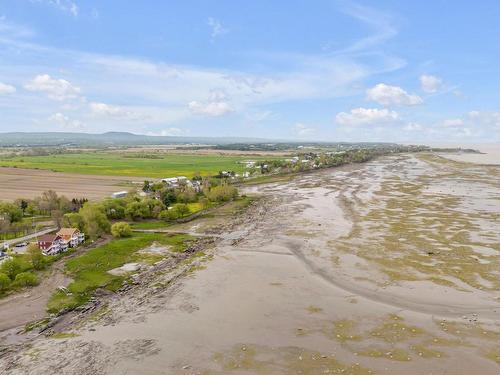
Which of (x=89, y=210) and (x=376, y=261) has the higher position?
(x=89, y=210)

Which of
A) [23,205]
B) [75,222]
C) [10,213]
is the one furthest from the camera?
[23,205]

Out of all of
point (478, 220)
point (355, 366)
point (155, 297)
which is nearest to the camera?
point (355, 366)

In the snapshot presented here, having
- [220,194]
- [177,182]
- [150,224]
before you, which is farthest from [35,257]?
[177,182]

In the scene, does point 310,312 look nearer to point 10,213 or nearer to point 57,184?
point 10,213

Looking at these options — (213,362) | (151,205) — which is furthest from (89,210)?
(213,362)

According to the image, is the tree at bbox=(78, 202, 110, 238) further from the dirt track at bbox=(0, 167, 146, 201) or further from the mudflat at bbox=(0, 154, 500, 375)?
the dirt track at bbox=(0, 167, 146, 201)

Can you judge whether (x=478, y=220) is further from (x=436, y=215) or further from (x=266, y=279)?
(x=266, y=279)
